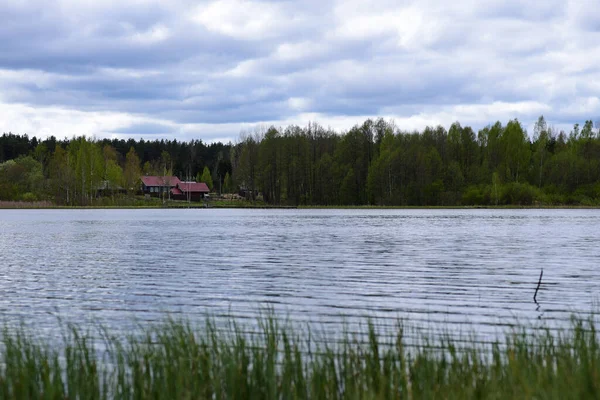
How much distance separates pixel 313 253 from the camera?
103ft

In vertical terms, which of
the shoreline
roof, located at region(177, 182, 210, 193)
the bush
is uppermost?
roof, located at region(177, 182, 210, 193)

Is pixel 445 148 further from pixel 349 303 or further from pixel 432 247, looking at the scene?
pixel 349 303

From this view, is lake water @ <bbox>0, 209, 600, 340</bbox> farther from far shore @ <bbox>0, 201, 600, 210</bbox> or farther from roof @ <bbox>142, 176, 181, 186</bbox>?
roof @ <bbox>142, 176, 181, 186</bbox>

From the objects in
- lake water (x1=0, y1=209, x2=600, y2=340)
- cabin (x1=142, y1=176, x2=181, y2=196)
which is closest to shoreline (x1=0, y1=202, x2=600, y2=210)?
cabin (x1=142, y1=176, x2=181, y2=196)

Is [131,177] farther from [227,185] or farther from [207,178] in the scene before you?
[227,185]

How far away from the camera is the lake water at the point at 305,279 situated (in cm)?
1583

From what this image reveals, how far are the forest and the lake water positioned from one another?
74.3 m

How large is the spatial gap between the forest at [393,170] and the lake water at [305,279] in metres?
74.3

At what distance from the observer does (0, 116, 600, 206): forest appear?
4437 inches

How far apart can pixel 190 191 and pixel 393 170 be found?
55481 mm

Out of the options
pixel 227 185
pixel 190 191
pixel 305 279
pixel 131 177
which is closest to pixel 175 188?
pixel 190 191

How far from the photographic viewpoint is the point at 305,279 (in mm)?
22031

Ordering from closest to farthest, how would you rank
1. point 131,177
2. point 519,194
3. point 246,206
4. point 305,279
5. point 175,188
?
point 305,279, point 519,194, point 246,206, point 131,177, point 175,188

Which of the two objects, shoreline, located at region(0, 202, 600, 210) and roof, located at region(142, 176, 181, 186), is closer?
shoreline, located at region(0, 202, 600, 210)
